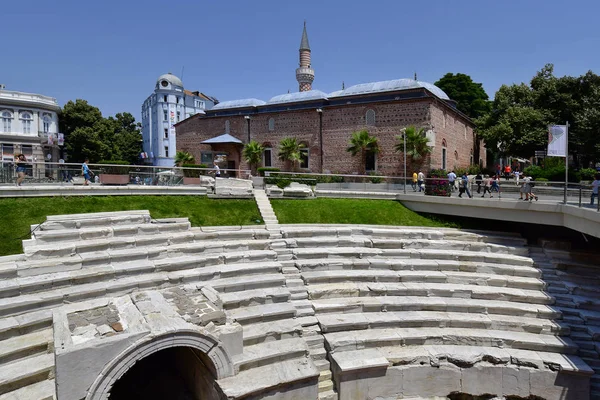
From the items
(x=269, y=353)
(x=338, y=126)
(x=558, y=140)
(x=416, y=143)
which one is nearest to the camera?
(x=269, y=353)

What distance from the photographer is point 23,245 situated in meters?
9.09

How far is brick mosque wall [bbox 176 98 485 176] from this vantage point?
25188mm

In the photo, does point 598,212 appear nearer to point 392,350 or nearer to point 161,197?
point 392,350

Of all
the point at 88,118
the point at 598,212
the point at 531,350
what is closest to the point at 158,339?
the point at 531,350

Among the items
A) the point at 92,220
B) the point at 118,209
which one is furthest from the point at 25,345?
the point at 118,209

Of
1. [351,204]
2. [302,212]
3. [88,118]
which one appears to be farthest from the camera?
[88,118]

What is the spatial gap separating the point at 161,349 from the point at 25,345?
2.70 meters

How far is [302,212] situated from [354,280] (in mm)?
4925

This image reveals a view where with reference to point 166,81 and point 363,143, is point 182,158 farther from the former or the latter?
point 166,81

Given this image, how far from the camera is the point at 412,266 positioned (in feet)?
38.2

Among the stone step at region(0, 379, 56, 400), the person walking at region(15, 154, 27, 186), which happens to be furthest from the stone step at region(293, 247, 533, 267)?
the person walking at region(15, 154, 27, 186)

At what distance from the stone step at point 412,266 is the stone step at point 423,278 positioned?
21 cm

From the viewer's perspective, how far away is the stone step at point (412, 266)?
1137cm

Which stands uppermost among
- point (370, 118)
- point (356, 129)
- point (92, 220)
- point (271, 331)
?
point (370, 118)
